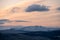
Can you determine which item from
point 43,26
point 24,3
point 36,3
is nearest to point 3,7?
point 24,3

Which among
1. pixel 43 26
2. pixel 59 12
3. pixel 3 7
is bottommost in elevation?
pixel 43 26

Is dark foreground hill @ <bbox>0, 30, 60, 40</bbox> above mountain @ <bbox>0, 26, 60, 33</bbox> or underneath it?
underneath

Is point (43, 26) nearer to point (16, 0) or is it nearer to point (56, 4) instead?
point (56, 4)

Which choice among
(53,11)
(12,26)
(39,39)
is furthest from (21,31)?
(53,11)

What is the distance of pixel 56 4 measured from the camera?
1.95m

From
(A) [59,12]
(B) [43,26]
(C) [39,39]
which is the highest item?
(A) [59,12]

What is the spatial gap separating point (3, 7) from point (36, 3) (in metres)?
0.46

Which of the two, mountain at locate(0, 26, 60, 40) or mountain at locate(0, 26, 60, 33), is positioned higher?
mountain at locate(0, 26, 60, 33)

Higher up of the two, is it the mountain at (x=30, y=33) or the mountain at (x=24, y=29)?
the mountain at (x=24, y=29)

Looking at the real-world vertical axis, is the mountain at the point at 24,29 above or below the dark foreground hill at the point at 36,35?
above

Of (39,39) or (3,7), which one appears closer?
(39,39)

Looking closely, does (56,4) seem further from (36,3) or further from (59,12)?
(36,3)

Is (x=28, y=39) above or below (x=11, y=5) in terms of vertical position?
below

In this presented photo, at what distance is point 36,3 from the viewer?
6.52 feet
